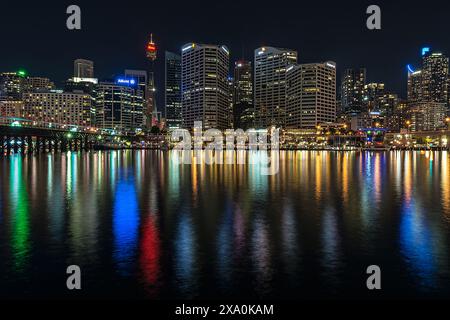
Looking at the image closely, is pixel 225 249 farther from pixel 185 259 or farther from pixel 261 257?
pixel 185 259

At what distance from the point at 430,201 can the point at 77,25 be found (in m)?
25.6

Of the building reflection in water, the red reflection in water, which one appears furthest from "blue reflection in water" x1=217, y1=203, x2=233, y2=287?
the red reflection in water

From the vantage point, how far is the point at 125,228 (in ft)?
67.1

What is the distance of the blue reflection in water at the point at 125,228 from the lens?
15212 millimetres

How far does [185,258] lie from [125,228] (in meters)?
5.96

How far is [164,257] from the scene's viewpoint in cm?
1551

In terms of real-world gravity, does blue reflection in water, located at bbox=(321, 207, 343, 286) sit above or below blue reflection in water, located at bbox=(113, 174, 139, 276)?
below

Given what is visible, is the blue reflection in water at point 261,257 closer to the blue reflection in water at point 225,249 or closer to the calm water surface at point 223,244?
the calm water surface at point 223,244

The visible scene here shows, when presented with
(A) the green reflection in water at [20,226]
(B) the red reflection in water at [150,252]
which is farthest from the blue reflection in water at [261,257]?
(A) the green reflection in water at [20,226]

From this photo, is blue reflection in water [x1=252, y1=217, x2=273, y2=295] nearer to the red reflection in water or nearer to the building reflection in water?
the building reflection in water

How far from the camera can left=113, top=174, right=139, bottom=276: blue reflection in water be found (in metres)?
15.2

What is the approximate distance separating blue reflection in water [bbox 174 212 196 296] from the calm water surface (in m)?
0.04

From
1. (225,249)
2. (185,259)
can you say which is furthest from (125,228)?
(185,259)
